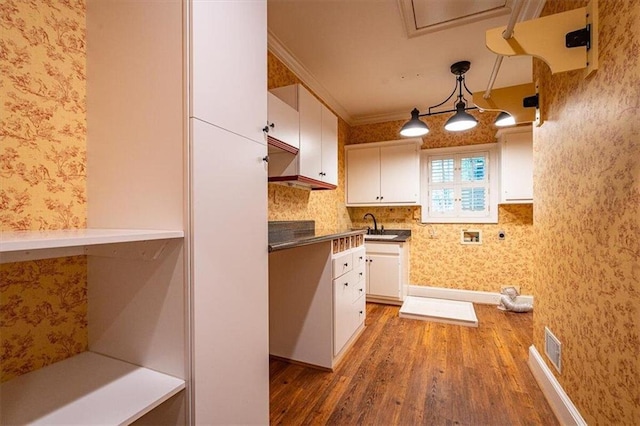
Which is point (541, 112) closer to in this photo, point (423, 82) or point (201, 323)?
point (423, 82)

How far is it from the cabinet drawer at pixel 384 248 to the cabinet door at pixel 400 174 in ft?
Result: 2.02

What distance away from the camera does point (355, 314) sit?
8.72 ft

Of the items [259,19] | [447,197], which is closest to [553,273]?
[259,19]

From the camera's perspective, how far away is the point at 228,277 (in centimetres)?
108

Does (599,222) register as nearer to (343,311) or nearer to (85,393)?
(343,311)

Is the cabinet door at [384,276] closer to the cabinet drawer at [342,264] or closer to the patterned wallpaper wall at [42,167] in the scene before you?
the cabinet drawer at [342,264]

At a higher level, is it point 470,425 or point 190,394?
point 190,394

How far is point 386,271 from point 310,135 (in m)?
2.06

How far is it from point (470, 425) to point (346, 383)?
2.46 ft

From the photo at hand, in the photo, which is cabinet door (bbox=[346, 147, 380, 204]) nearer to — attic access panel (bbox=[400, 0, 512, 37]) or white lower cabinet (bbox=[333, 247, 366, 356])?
white lower cabinet (bbox=[333, 247, 366, 356])

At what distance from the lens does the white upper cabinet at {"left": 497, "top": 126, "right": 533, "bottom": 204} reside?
133 inches

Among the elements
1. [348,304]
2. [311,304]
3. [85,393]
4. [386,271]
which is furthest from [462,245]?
[85,393]

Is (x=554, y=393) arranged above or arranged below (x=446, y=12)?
below

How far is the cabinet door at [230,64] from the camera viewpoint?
95cm
